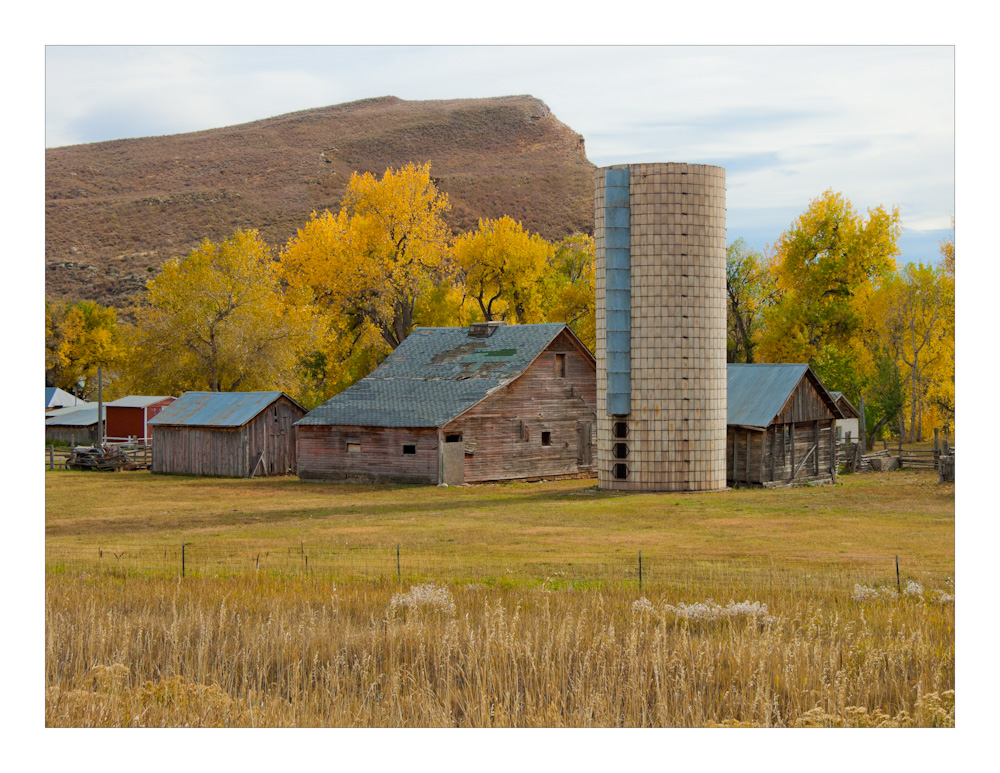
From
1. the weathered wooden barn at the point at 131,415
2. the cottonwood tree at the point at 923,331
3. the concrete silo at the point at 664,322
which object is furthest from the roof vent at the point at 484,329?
the weathered wooden barn at the point at 131,415

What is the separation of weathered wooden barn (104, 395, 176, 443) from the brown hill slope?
22.9 m

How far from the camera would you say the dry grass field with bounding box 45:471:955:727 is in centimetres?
927

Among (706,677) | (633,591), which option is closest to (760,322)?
(633,591)

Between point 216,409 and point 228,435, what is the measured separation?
1641mm

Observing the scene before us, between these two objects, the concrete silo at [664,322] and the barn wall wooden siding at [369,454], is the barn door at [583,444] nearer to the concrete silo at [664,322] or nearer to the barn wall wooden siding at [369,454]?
the barn wall wooden siding at [369,454]

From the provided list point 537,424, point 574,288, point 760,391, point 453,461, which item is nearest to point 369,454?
point 453,461

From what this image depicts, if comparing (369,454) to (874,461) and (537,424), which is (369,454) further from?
(874,461)


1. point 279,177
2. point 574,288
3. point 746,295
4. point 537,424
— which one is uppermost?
point 279,177

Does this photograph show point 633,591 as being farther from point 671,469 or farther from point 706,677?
point 671,469

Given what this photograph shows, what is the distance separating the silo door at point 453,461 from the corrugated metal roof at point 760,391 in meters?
9.17

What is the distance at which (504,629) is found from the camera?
11.3m

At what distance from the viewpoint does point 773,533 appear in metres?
23.4

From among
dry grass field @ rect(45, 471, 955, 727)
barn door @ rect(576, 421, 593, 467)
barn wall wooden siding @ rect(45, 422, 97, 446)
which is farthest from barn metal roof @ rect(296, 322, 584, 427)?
barn wall wooden siding @ rect(45, 422, 97, 446)

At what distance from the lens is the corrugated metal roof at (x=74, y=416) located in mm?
58594
